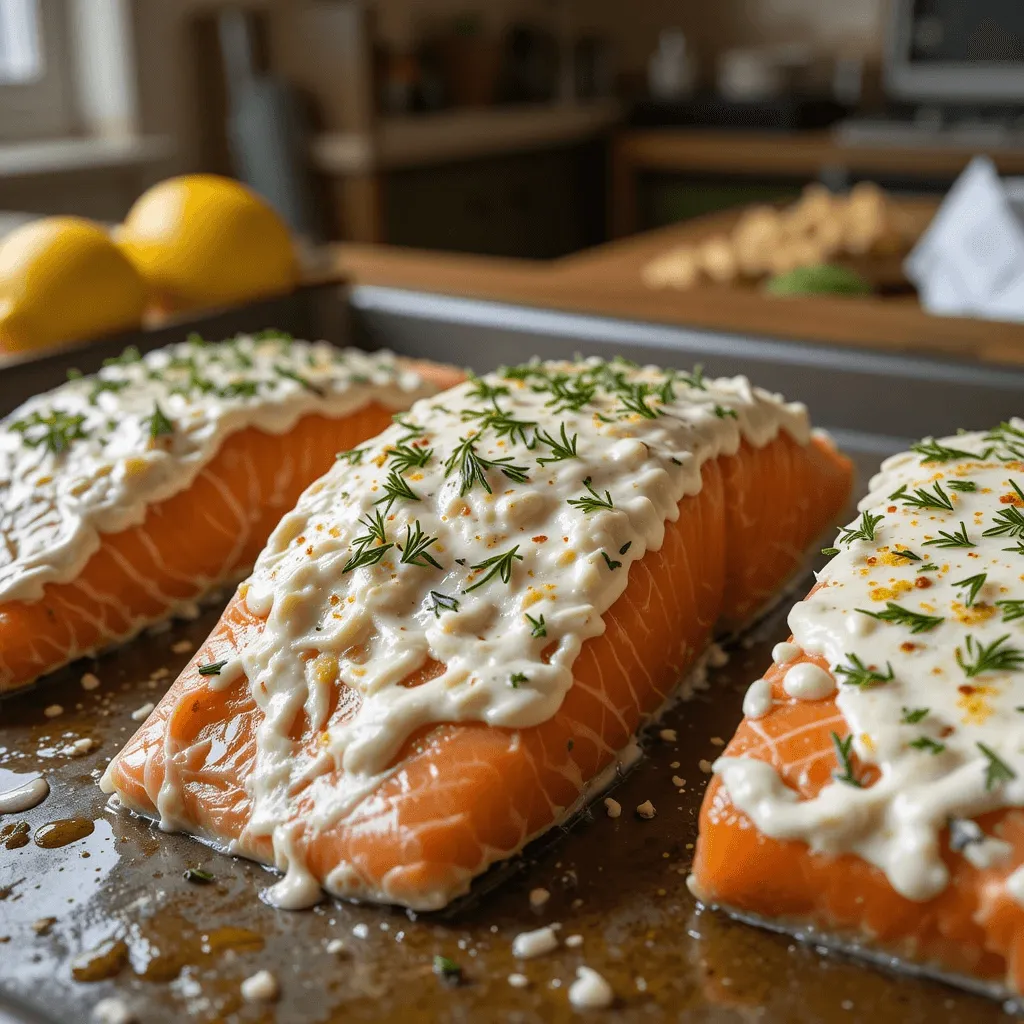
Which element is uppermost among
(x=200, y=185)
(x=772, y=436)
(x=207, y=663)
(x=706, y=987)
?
(x=200, y=185)

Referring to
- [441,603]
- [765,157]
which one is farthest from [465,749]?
[765,157]

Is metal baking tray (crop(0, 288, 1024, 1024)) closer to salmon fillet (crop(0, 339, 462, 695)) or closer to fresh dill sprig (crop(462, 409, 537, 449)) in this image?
salmon fillet (crop(0, 339, 462, 695))

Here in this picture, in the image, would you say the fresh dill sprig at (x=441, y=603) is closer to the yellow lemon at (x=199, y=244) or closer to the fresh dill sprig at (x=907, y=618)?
the fresh dill sprig at (x=907, y=618)

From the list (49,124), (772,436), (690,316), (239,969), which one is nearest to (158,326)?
(690,316)

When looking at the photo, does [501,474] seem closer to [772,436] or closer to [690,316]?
[772,436]

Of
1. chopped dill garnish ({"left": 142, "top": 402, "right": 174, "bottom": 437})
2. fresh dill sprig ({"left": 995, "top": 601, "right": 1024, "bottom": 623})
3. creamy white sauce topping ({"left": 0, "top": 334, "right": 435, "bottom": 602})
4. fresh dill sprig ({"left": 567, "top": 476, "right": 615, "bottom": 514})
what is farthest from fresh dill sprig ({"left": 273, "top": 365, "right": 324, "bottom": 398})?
fresh dill sprig ({"left": 995, "top": 601, "right": 1024, "bottom": 623})

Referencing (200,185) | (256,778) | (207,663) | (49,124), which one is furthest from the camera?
(49,124)
